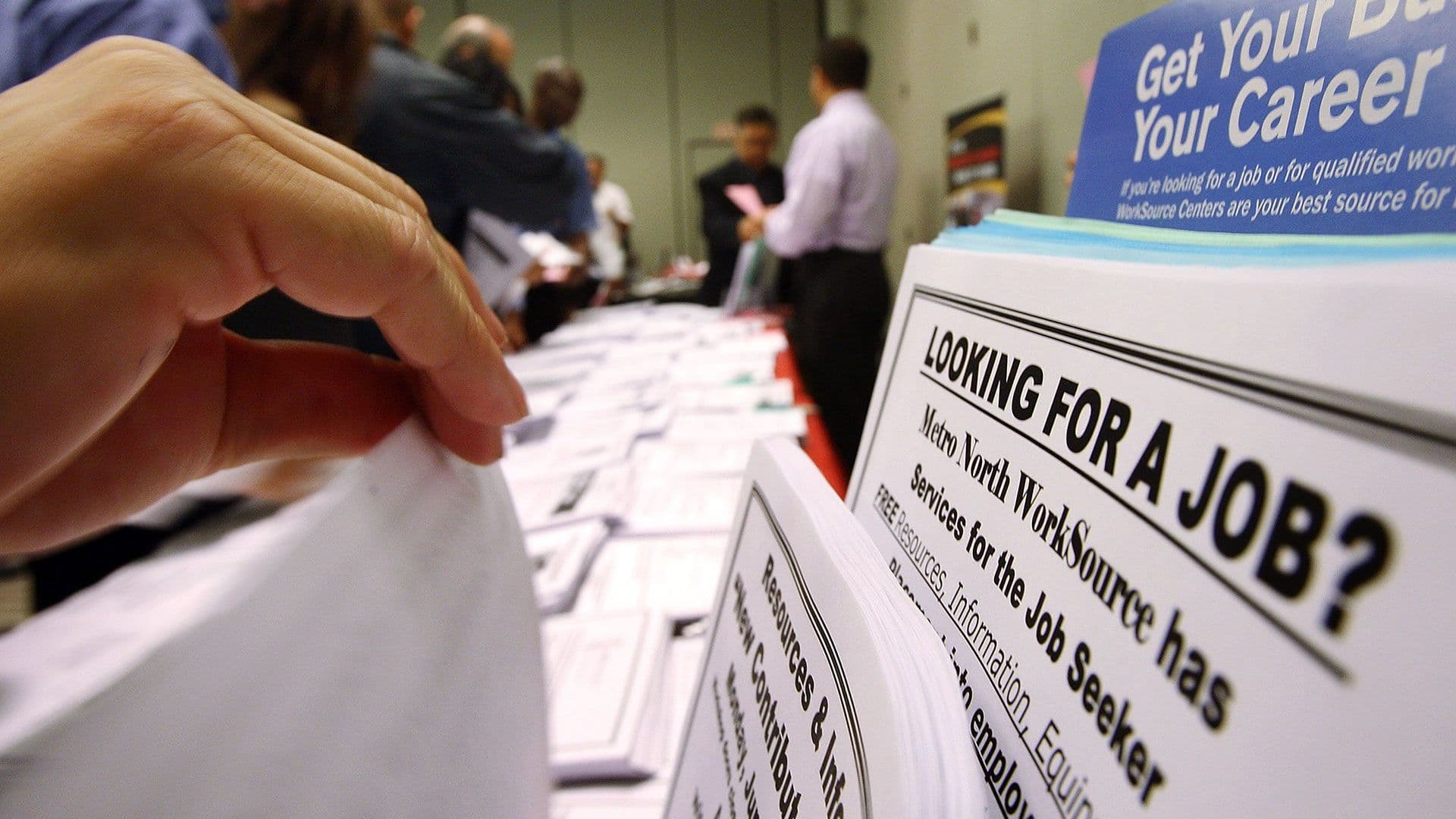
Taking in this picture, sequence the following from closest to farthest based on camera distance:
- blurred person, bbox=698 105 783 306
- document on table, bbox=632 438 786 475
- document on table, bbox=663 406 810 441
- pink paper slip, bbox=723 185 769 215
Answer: document on table, bbox=632 438 786 475 < document on table, bbox=663 406 810 441 < pink paper slip, bbox=723 185 769 215 < blurred person, bbox=698 105 783 306

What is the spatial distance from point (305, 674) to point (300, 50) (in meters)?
0.97

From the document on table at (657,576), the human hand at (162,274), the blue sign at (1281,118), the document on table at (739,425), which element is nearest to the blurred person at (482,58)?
the document on table at (739,425)

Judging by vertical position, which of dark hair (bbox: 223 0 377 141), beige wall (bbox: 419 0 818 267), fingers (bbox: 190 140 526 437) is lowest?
fingers (bbox: 190 140 526 437)

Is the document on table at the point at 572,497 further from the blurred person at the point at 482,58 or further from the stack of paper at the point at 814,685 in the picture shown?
the blurred person at the point at 482,58

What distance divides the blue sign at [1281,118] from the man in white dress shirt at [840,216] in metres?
1.59

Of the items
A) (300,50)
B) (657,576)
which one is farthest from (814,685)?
(300,50)

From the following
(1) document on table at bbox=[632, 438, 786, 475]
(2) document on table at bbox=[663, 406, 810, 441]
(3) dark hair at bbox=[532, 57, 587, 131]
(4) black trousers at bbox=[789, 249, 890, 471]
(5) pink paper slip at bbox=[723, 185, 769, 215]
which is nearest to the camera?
(1) document on table at bbox=[632, 438, 786, 475]

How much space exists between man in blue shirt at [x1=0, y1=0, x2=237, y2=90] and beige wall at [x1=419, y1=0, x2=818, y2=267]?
17.9ft

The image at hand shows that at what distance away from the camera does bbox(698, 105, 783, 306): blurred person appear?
362 cm

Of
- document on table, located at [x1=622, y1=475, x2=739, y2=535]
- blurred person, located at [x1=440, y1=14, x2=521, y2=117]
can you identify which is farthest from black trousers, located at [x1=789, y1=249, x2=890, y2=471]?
blurred person, located at [x1=440, y1=14, x2=521, y2=117]

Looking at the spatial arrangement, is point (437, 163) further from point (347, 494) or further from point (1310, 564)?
point (1310, 564)

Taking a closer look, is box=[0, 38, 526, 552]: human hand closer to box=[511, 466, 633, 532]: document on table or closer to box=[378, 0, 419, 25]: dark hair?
box=[511, 466, 633, 532]: document on table

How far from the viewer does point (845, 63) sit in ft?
7.39

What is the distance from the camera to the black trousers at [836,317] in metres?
1.82
